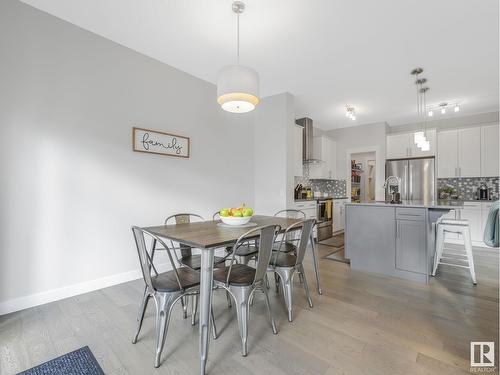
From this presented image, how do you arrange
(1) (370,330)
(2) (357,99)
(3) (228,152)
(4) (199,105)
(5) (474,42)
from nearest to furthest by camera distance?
1. (1) (370,330)
2. (5) (474,42)
3. (4) (199,105)
4. (3) (228,152)
5. (2) (357,99)

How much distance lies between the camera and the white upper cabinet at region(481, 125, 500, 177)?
4594 mm

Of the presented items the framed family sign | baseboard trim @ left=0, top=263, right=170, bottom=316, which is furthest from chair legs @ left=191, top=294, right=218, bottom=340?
the framed family sign

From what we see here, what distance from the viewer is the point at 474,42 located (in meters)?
2.71

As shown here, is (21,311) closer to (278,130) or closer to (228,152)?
(228,152)

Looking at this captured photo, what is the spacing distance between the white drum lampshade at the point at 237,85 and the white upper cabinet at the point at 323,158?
3859 mm

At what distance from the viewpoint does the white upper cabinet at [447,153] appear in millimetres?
5000

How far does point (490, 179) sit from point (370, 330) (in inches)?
202

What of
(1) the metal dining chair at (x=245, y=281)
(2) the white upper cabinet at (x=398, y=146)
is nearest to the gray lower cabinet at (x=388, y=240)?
(1) the metal dining chair at (x=245, y=281)

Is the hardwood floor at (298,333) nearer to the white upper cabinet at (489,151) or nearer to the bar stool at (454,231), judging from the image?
the bar stool at (454,231)

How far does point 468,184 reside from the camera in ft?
16.8

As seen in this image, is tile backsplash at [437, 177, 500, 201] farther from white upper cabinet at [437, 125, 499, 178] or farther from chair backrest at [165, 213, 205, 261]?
chair backrest at [165, 213, 205, 261]

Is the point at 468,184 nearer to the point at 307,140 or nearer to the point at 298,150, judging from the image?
the point at 307,140

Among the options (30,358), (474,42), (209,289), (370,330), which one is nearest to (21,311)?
(30,358)

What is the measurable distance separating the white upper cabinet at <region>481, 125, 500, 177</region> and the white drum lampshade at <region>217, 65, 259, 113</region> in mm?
5198
